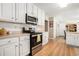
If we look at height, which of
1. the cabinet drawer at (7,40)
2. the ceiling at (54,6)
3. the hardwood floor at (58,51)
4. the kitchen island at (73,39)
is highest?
the ceiling at (54,6)

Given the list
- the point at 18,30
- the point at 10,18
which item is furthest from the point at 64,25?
the point at 10,18

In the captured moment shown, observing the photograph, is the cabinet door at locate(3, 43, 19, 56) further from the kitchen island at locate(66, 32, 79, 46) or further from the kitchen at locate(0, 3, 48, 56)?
the kitchen island at locate(66, 32, 79, 46)

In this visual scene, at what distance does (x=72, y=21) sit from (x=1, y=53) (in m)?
11.5

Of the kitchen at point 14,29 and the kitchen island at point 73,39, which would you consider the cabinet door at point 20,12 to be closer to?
the kitchen at point 14,29

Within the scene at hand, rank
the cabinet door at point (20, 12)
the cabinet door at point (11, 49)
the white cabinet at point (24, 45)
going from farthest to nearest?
the cabinet door at point (20, 12) < the white cabinet at point (24, 45) < the cabinet door at point (11, 49)

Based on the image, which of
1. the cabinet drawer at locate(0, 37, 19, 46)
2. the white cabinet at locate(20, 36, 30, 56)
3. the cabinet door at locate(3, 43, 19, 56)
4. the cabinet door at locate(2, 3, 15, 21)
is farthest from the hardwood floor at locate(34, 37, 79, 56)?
the cabinet door at locate(2, 3, 15, 21)

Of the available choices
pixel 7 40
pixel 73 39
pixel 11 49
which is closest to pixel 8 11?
pixel 7 40

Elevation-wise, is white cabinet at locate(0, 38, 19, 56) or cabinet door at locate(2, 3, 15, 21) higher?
cabinet door at locate(2, 3, 15, 21)

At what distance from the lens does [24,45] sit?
3.19 meters

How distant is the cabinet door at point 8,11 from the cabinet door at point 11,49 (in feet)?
2.33

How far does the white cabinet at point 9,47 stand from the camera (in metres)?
2.21

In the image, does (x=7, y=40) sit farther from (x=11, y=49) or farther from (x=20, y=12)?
(x=20, y=12)

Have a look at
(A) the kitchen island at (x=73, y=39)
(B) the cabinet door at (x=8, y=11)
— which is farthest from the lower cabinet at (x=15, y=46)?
(A) the kitchen island at (x=73, y=39)

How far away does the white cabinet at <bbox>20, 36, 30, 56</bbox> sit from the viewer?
3010 mm
